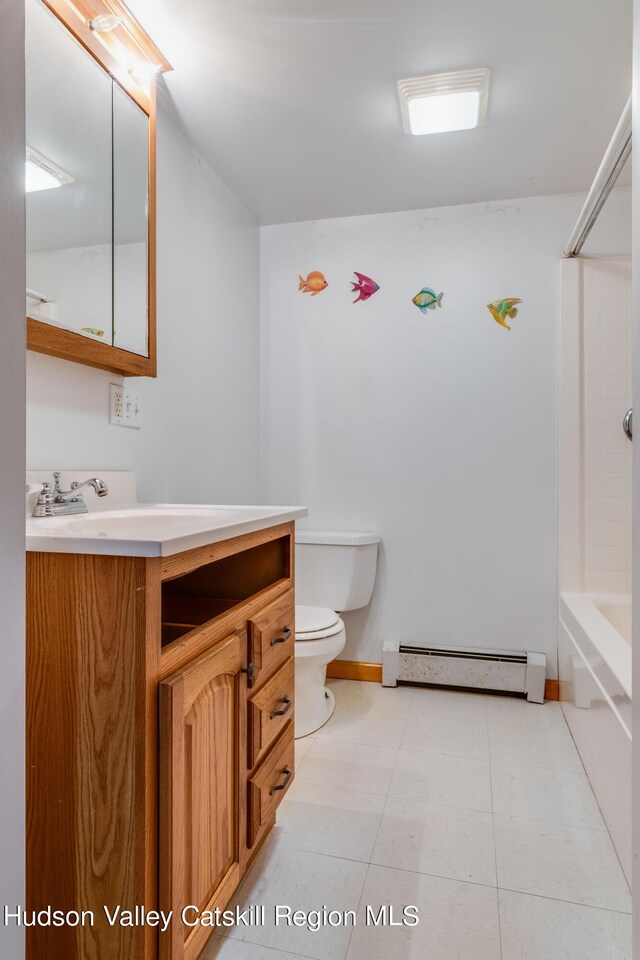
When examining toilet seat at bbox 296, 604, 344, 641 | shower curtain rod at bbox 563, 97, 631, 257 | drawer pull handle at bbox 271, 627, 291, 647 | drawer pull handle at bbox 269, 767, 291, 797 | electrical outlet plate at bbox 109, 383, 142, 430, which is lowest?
drawer pull handle at bbox 269, 767, 291, 797

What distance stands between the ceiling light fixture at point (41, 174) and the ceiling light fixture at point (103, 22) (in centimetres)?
38

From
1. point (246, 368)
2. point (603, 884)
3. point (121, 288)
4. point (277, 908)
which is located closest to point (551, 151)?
point (246, 368)

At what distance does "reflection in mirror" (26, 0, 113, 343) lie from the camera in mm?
1206

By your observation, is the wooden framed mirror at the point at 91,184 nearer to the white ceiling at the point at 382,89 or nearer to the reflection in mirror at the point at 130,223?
the reflection in mirror at the point at 130,223

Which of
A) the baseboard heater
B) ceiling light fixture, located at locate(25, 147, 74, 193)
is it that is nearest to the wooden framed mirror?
ceiling light fixture, located at locate(25, 147, 74, 193)

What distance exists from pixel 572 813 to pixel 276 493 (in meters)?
1.72

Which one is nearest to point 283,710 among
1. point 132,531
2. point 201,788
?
point 201,788

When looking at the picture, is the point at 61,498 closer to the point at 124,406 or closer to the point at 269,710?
the point at 124,406

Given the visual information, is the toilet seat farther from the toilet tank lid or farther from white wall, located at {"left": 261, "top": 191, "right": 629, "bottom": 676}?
white wall, located at {"left": 261, "top": 191, "right": 629, "bottom": 676}

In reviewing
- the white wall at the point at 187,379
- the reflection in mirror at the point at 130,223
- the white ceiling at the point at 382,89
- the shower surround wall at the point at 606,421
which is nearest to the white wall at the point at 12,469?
the white wall at the point at 187,379

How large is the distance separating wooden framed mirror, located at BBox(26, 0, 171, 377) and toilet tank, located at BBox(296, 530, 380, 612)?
1.11m

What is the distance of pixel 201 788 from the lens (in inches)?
38.6

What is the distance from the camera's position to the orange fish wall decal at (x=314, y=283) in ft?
8.62

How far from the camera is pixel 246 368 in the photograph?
2.55 meters
